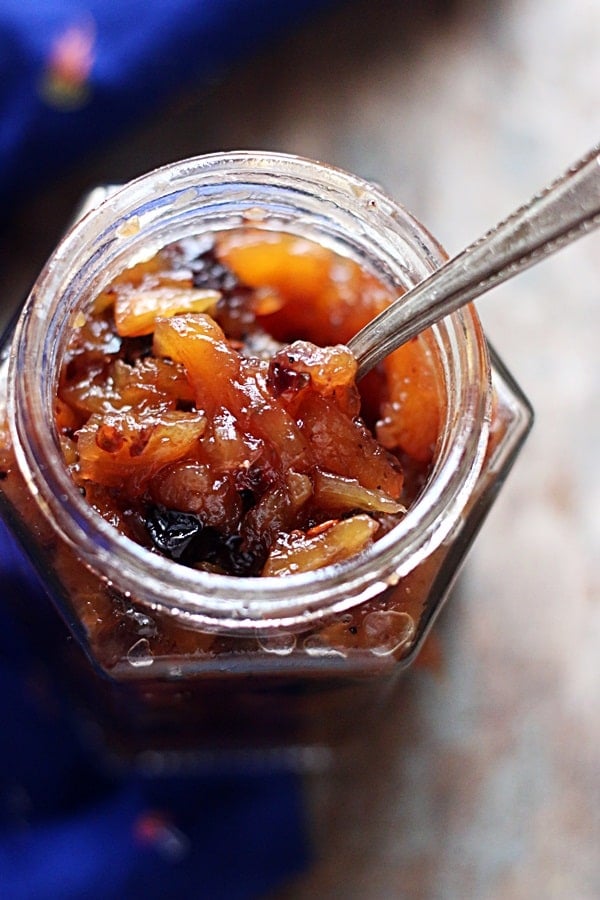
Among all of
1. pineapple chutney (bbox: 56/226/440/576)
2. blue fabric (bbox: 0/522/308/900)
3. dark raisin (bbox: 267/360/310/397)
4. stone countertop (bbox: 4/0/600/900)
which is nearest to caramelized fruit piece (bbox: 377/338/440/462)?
pineapple chutney (bbox: 56/226/440/576)

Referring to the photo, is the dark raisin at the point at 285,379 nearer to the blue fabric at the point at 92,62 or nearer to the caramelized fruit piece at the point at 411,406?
the caramelized fruit piece at the point at 411,406

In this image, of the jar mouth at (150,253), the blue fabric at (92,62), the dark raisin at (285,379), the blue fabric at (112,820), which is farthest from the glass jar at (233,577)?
the blue fabric at (92,62)

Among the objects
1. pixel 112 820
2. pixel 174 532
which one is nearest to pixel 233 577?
pixel 174 532

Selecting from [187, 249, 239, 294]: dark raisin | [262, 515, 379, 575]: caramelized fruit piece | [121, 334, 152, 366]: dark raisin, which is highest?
[187, 249, 239, 294]: dark raisin

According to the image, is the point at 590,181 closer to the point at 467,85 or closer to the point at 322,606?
the point at 322,606

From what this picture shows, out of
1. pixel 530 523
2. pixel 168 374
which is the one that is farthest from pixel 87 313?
pixel 530 523

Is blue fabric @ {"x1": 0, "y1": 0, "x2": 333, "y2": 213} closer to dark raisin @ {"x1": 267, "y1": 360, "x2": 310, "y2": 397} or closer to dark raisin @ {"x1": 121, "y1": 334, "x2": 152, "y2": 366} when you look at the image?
dark raisin @ {"x1": 121, "y1": 334, "x2": 152, "y2": 366}
